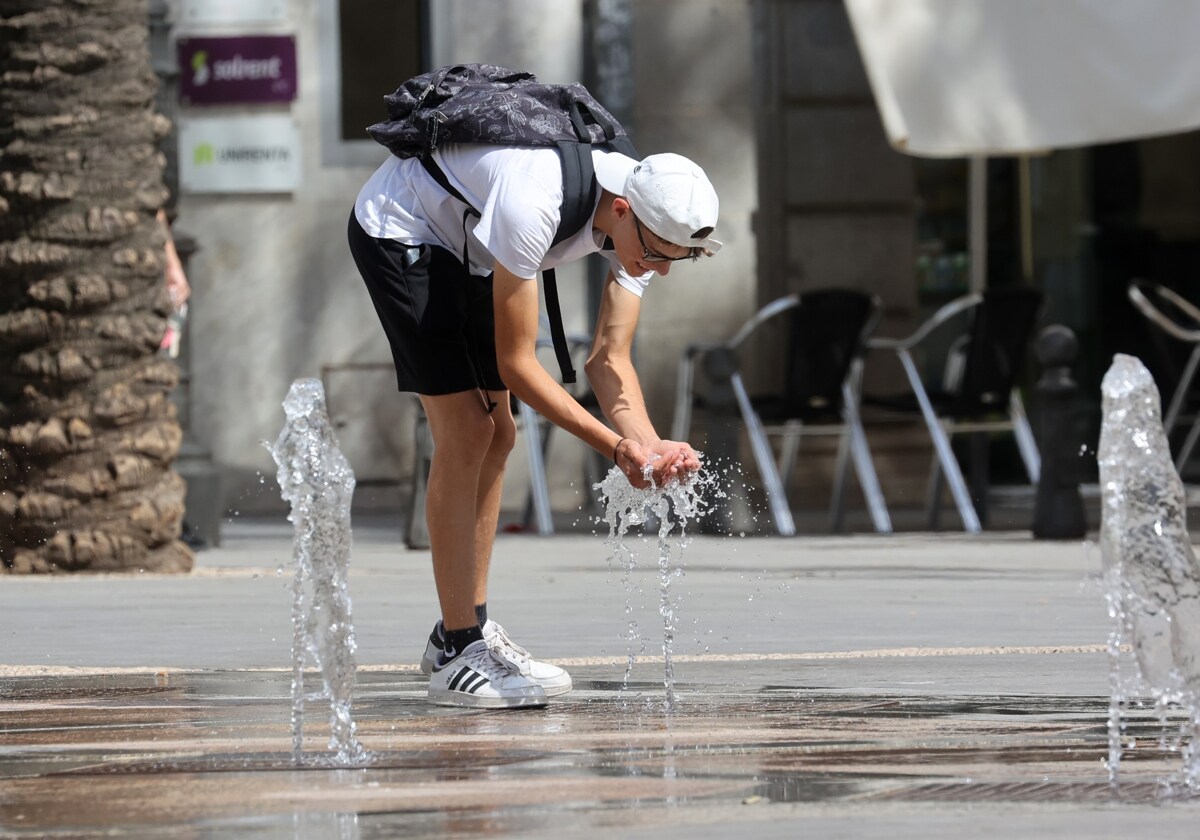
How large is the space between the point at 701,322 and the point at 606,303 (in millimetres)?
7624

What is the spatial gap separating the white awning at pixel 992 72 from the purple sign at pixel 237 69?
3.83 metres

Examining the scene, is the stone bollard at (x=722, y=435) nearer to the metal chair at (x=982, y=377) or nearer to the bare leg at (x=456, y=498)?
the metal chair at (x=982, y=377)

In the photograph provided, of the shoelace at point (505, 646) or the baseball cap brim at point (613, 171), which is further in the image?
the shoelace at point (505, 646)

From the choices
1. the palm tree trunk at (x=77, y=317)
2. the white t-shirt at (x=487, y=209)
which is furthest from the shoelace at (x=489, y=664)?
the palm tree trunk at (x=77, y=317)

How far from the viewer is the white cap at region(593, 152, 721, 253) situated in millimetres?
4766

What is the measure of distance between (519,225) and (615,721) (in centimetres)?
106

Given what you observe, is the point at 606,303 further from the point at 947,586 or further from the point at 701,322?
the point at 701,322

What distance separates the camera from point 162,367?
915cm

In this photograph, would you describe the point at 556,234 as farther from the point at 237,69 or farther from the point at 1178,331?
the point at 237,69

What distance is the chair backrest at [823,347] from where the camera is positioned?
1151cm

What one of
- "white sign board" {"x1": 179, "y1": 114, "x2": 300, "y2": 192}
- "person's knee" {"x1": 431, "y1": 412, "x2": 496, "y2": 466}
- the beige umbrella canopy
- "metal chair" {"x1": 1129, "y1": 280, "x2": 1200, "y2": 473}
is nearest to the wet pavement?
"person's knee" {"x1": 431, "y1": 412, "x2": 496, "y2": 466}

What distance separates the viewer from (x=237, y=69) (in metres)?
13.2

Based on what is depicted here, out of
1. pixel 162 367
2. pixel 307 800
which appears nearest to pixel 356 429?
pixel 162 367

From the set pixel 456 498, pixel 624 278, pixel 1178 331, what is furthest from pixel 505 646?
pixel 1178 331
